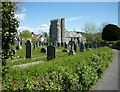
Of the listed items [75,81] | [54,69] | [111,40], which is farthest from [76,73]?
[111,40]

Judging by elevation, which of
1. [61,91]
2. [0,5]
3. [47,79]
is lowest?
[61,91]

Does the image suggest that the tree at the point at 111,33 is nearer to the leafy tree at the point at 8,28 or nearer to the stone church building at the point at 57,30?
the stone church building at the point at 57,30

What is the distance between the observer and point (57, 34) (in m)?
59.4

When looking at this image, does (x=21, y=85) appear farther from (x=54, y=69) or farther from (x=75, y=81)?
(x=75, y=81)

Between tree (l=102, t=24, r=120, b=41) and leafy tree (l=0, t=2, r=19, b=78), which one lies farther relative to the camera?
tree (l=102, t=24, r=120, b=41)

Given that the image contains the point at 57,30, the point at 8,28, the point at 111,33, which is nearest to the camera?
the point at 8,28

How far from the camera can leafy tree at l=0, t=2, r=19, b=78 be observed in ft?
20.7

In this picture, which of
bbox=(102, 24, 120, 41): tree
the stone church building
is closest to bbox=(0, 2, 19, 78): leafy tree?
the stone church building

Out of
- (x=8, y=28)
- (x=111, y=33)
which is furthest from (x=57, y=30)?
(x=8, y=28)

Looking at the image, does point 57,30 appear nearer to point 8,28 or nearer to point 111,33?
point 111,33

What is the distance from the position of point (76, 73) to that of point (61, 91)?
173 cm

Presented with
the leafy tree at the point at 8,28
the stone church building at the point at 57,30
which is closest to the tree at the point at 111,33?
the stone church building at the point at 57,30

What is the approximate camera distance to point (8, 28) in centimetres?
651

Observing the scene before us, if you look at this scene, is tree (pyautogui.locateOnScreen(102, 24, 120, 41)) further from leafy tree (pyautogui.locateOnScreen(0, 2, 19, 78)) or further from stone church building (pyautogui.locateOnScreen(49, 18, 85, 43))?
leafy tree (pyautogui.locateOnScreen(0, 2, 19, 78))
